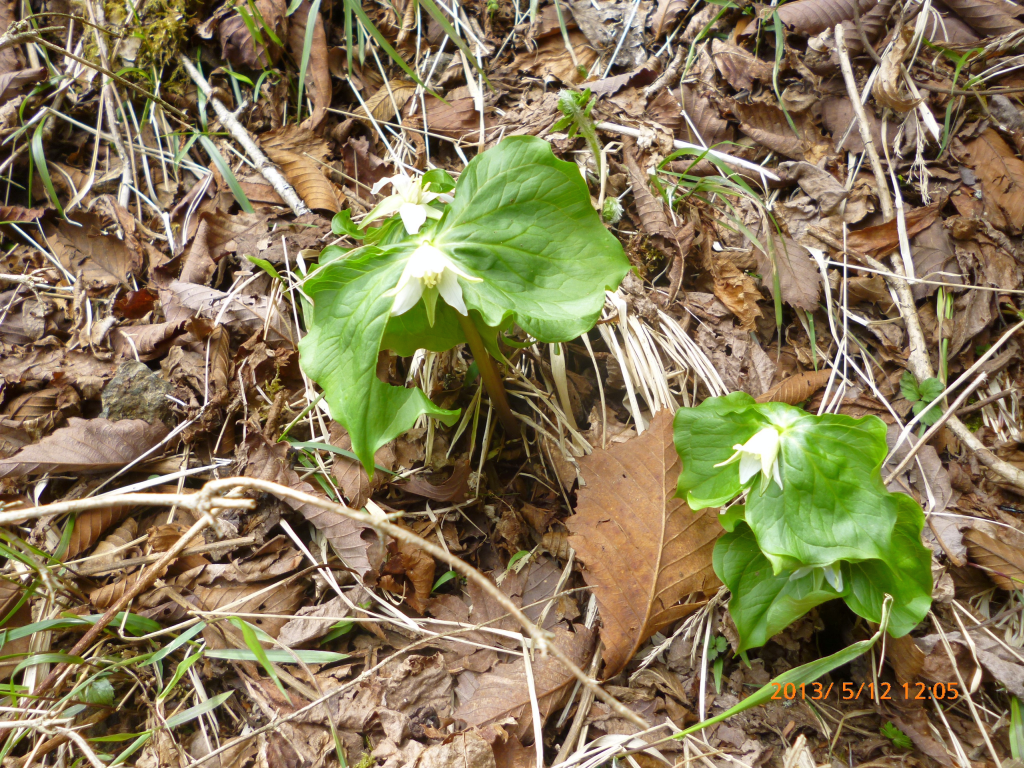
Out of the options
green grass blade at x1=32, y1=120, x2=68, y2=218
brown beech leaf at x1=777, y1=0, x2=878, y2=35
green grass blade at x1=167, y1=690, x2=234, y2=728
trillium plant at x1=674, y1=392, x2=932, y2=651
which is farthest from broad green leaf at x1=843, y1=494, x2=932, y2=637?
green grass blade at x1=32, y1=120, x2=68, y2=218

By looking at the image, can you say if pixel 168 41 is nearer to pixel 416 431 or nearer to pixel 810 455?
pixel 416 431

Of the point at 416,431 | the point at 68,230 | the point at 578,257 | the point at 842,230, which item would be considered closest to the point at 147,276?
the point at 68,230

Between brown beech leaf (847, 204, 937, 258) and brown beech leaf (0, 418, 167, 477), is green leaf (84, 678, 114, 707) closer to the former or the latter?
Answer: brown beech leaf (0, 418, 167, 477)

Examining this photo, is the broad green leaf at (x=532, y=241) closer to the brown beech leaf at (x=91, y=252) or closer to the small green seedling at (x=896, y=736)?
the small green seedling at (x=896, y=736)

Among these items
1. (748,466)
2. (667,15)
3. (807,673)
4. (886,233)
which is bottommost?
(807,673)

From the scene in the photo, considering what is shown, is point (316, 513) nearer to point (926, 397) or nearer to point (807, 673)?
point (807, 673)

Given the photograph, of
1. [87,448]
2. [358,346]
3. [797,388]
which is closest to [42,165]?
[87,448]

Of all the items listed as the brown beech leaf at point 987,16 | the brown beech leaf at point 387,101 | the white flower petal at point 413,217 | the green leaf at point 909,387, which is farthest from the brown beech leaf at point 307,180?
the brown beech leaf at point 987,16
